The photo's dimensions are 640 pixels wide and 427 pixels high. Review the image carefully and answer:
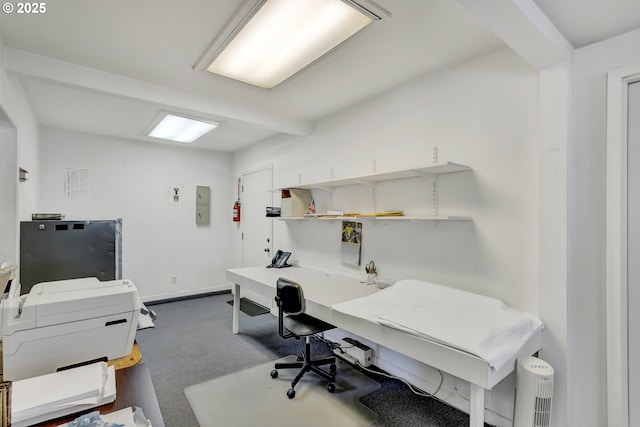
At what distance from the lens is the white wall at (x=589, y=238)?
5.67ft

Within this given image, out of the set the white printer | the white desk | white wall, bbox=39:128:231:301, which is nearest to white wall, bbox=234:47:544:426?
the white desk

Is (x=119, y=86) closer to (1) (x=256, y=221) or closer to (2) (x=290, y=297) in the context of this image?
(2) (x=290, y=297)

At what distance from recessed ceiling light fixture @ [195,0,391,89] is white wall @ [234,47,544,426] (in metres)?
0.92

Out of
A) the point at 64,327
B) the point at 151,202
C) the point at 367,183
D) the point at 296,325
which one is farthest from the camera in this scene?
the point at 151,202

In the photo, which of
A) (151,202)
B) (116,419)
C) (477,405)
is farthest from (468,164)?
(151,202)

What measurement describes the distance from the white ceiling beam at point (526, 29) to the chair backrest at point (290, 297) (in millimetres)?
1983

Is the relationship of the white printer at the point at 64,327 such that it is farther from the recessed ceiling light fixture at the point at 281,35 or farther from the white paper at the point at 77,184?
the white paper at the point at 77,184

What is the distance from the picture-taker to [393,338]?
1.71 metres

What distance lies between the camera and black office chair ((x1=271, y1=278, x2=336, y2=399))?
2367 millimetres

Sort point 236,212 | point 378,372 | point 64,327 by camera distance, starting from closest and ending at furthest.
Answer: point 64,327
point 378,372
point 236,212

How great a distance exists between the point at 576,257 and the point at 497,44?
4.66 feet

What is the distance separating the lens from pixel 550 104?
5.84 feet

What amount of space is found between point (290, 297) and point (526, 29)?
2.18 metres

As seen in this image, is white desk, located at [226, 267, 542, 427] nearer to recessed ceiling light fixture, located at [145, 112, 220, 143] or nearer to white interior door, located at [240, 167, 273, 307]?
white interior door, located at [240, 167, 273, 307]
